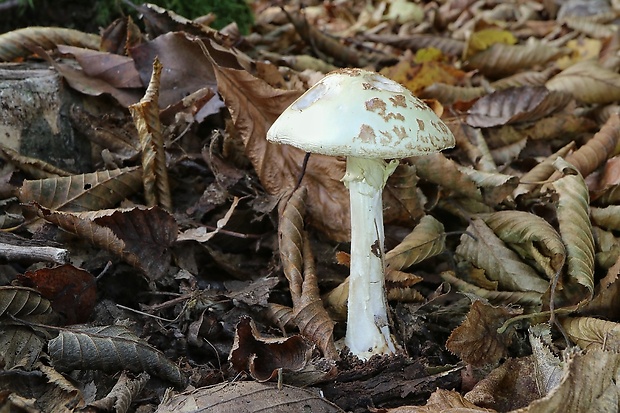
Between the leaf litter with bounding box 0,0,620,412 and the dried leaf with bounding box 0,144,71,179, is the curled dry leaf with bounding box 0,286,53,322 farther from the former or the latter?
the dried leaf with bounding box 0,144,71,179

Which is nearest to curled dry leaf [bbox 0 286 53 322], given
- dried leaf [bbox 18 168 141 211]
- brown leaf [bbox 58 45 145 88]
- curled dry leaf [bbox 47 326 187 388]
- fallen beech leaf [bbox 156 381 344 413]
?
curled dry leaf [bbox 47 326 187 388]

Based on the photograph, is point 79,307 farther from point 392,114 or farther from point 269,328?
point 392,114

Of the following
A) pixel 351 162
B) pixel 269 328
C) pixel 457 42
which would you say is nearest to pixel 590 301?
pixel 351 162

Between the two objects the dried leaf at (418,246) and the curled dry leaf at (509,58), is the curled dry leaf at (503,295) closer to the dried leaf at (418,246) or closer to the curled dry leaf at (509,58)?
the dried leaf at (418,246)

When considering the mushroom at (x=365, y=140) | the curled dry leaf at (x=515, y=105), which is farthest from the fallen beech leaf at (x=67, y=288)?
the curled dry leaf at (x=515, y=105)

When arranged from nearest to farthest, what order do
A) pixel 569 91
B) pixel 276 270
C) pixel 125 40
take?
pixel 276 270 → pixel 125 40 → pixel 569 91
